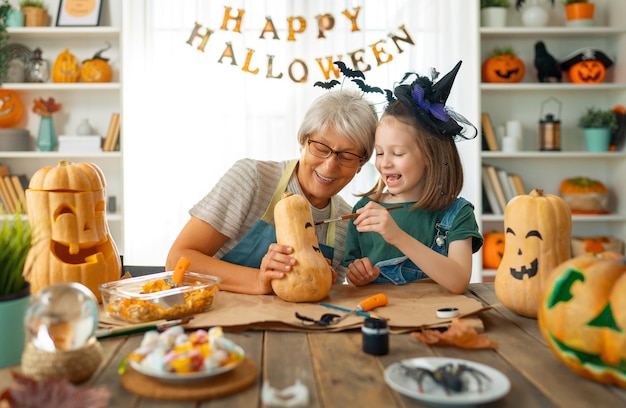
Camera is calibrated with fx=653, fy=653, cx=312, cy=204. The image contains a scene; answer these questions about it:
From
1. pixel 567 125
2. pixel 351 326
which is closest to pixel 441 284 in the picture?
pixel 351 326

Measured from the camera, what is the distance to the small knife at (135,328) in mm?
1202

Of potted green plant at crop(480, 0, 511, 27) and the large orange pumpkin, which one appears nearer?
the large orange pumpkin

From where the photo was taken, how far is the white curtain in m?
4.34

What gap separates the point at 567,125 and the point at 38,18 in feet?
11.8

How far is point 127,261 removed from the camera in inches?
173

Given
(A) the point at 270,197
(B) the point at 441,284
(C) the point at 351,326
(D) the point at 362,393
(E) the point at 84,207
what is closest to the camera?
(D) the point at 362,393

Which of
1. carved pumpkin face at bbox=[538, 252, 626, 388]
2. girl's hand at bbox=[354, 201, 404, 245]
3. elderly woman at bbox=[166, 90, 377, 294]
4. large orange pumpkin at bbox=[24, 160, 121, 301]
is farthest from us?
elderly woman at bbox=[166, 90, 377, 294]

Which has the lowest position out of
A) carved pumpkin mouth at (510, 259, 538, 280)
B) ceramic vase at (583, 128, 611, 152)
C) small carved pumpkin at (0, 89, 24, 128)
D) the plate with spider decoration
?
the plate with spider decoration

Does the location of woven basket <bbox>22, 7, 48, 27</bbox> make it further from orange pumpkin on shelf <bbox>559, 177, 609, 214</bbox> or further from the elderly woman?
orange pumpkin on shelf <bbox>559, 177, 609, 214</bbox>

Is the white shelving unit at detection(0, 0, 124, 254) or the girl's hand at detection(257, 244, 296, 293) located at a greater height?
the white shelving unit at detection(0, 0, 124, 254)

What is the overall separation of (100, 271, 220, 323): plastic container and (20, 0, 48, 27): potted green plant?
11.2 ft

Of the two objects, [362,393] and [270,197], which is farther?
[270,197]

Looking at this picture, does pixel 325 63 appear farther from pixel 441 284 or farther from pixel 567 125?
pixel 441 284

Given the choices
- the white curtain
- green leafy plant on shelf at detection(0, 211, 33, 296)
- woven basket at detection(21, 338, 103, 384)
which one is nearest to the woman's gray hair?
green leafy plant on shelf at detection(0, 211, 33, 296)
